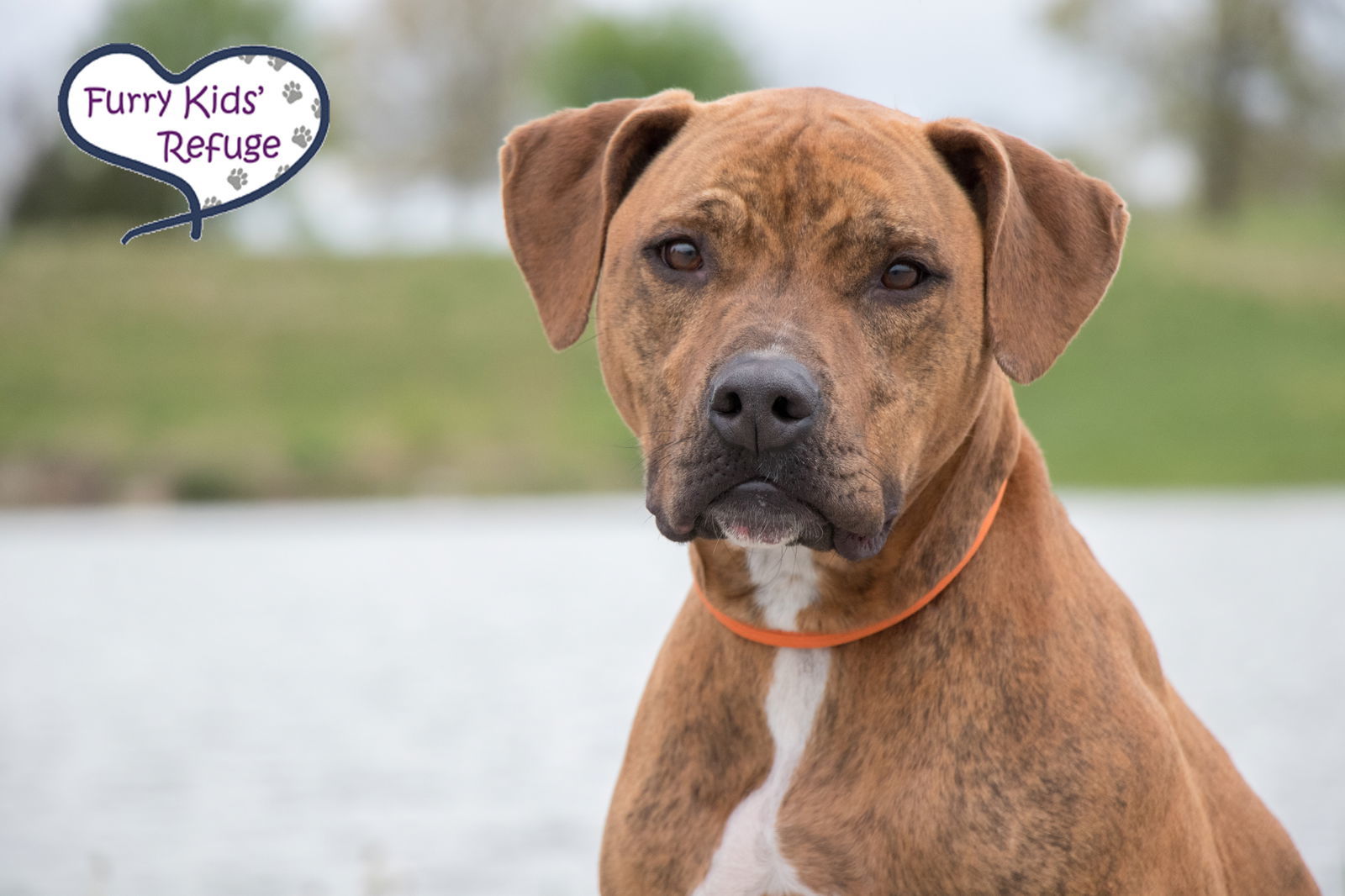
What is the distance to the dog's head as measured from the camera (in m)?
2.65

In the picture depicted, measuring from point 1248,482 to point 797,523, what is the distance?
19922 mm

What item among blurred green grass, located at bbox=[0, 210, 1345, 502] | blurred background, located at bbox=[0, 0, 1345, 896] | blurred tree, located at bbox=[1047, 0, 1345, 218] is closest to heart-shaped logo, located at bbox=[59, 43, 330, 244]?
blurred background, located at bbox=[0, 0, 1345, 896]

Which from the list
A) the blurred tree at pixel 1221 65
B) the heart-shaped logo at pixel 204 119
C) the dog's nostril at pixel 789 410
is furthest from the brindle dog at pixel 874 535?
the blurred tree at pixel 1221 65

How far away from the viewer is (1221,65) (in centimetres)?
3372

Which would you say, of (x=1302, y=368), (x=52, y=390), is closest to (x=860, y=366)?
(x=52, y=390)

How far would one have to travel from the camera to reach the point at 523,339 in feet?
88.6

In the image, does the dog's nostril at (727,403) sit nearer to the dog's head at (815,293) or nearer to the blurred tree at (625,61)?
the dog's head at (815,293)

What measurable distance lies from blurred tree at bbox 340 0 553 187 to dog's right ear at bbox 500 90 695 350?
35.6 m

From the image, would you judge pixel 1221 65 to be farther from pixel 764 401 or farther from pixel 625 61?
pixel 764 401

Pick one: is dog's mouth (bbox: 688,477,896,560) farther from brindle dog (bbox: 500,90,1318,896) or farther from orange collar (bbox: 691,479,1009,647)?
orange collar (bbox: 691,479,1009,647)

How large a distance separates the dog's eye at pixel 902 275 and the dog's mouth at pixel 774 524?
42 cm

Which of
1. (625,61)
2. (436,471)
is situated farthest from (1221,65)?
(436,471)

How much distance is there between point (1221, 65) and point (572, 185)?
33.8 metres

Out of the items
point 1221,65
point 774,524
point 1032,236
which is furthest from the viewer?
point 1221,65
